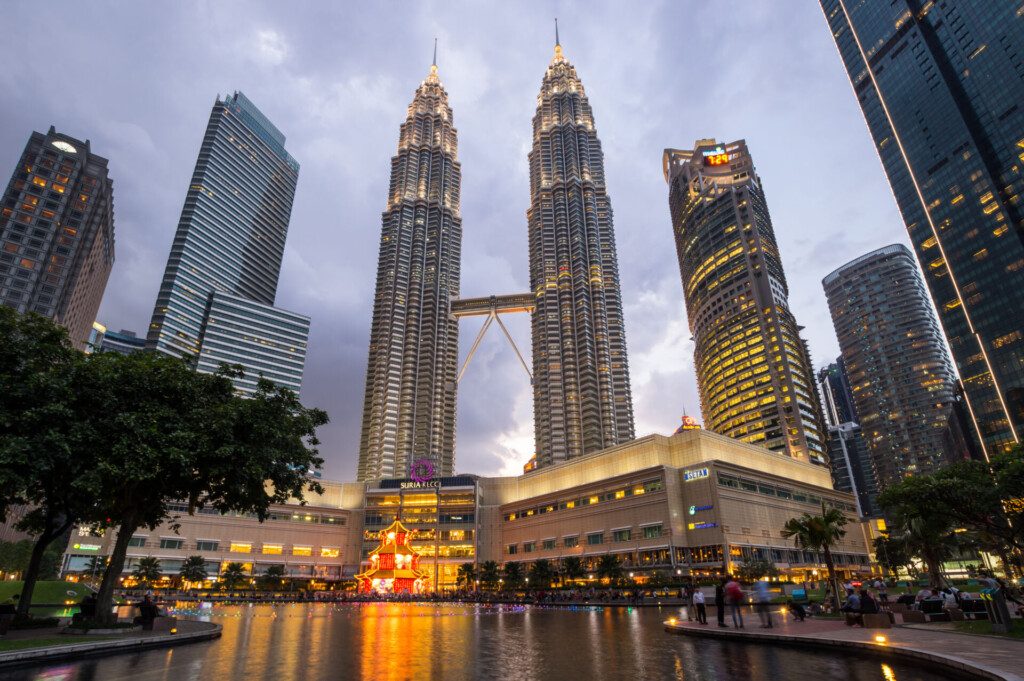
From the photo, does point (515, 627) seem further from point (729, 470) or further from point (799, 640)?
point (729, 470)

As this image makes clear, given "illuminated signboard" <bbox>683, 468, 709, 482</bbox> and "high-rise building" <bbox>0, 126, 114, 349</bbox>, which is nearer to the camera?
"illuminated signboard" <bbox>683, 468, 709, 482</bbox>

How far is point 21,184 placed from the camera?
134 m

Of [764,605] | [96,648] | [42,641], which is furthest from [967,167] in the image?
[42,641]

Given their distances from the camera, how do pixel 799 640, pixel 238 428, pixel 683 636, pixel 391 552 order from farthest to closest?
pixel 391 552 → pixel 238 428 → pixel 683 636 → pixel 799 640

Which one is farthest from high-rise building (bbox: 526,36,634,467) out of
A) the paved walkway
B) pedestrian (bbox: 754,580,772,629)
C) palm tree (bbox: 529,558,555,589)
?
the paved walkway

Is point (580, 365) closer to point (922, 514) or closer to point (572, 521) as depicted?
point (572, 521)

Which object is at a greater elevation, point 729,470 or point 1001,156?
point 1001,156

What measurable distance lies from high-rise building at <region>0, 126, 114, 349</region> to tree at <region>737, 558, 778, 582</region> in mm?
147976

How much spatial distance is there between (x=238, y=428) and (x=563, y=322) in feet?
540

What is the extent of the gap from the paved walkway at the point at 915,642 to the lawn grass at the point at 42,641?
2528 centimetres

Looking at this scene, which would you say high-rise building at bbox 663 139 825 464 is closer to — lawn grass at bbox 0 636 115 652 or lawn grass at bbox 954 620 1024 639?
lawn grass at bbox 954 620 1024 639

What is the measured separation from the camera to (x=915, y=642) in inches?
706

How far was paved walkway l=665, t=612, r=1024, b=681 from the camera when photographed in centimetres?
1367

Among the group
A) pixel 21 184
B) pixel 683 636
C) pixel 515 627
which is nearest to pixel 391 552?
pixel 515 627
